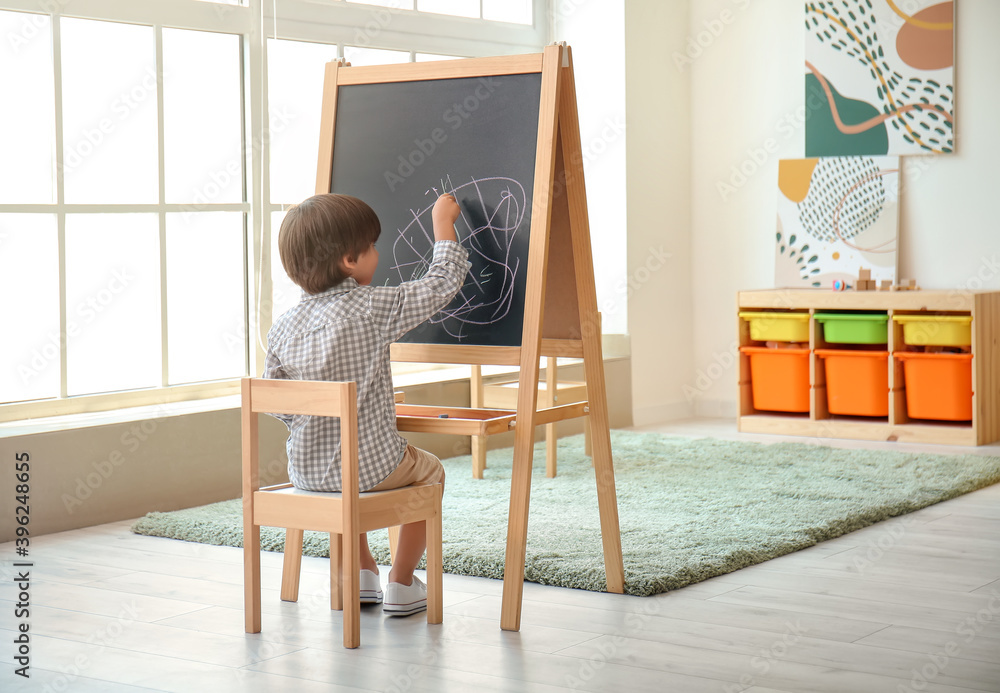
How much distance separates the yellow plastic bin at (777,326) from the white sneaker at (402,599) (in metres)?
2.99

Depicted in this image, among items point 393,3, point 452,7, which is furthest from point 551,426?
point 452,7

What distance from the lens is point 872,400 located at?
5008 millimetres

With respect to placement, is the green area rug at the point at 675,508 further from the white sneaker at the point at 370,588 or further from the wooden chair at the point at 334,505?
the wooden chair at the point at 334,505

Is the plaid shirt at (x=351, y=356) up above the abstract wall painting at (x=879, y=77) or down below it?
below

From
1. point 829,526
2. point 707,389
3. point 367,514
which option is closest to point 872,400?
point 707,389

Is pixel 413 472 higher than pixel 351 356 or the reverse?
the reverse

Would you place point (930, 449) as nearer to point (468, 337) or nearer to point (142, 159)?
point (468, 337)

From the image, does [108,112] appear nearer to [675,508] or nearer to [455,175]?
[455,175]

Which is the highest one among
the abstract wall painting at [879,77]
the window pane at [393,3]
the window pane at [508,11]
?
the window pane at [508,11]

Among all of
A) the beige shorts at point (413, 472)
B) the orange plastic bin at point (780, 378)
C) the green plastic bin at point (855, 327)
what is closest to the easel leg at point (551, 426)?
the orange plastic bin at point (780, 378)

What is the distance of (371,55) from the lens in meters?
4.76

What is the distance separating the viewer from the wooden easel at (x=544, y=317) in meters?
2.46

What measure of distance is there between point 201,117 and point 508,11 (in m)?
1.91

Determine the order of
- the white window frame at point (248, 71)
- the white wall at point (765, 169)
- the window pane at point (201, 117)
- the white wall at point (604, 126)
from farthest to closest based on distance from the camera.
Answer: the white wall at point (604, 126) → the white wall at point (765, 169) → the window pane at point (201, 117) → the white window frame at point (248, 71)
